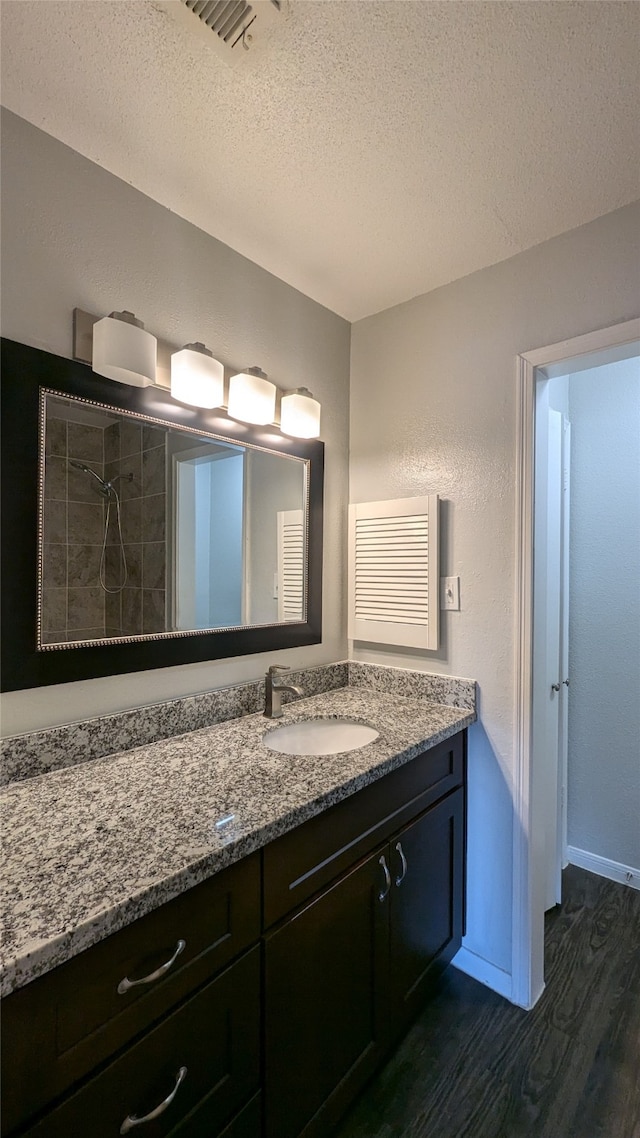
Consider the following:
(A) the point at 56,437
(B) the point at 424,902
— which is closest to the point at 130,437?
(A) the point at 56,437

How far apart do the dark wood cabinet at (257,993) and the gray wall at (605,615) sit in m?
1.09

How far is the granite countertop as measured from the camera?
2.20ft

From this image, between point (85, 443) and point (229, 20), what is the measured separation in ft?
2.89

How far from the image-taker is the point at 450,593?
1.73 m

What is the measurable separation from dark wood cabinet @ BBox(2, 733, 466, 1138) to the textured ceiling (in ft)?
5.20

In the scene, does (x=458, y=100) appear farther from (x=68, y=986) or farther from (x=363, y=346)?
(x=68, y=986)

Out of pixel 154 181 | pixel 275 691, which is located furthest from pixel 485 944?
pixel 154 181

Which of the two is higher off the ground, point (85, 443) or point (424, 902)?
point (85, 443)

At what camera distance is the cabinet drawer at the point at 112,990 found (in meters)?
0.62

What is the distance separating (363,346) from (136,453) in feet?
3.74

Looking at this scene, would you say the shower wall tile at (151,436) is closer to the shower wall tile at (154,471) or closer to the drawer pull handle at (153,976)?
the shower wall tile at (154,471)

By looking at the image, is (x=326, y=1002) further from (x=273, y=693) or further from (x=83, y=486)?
(x=83, y=486)

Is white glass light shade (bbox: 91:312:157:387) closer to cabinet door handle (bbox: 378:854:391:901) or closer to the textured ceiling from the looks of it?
the textured ceiling

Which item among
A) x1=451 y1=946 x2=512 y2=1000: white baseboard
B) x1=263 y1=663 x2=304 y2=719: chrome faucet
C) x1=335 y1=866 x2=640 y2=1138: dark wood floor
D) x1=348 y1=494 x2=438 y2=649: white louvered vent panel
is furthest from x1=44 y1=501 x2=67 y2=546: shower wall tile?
x1=451 y1=946 x2=512 y2=1000: white baseboard
